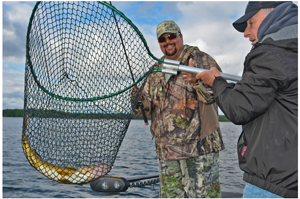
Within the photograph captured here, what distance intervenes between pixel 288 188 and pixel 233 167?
21.9m

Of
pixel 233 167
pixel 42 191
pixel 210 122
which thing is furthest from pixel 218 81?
pixel 233 167

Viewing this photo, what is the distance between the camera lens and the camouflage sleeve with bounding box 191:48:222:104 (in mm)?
2906

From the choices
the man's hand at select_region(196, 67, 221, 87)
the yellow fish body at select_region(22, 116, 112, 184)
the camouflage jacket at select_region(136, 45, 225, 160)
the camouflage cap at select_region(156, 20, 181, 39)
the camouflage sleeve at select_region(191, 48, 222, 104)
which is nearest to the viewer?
the man's hand at select_region(196, 67, 221, 87)

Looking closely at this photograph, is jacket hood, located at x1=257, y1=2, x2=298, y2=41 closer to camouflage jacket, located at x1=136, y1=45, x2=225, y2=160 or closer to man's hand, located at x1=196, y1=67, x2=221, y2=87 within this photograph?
man's hand, located at x1=196, y1=67, x2=221, y2=87

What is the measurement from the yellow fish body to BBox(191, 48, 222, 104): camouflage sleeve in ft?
4.45

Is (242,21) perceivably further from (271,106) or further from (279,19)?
(271,106)

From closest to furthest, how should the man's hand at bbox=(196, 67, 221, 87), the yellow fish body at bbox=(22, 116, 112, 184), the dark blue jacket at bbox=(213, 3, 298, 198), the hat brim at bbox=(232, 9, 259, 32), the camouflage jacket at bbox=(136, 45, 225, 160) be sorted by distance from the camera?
the dark blue jacket at bbox=(213, 3, 298, 198) < the hat brim at bbox=(232, 9, 259, 32) < the man's hand at bbox=(196, 67, 221, 87) < the yellow fish body at bbox=(22, 116, 112, 184) < the camouflage jacket at bbox=(136, 45, 225, 160)

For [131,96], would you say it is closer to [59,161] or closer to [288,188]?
[59,161]

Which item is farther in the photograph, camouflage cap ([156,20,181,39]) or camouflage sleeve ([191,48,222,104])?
camouflage cap ([156,20,181,39])

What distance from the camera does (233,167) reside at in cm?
2170

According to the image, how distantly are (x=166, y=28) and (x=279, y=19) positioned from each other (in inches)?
69.5

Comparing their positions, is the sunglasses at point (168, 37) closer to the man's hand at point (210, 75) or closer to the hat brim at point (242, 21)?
the hat brim at point (242, 21)

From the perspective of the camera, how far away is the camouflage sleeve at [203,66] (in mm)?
2906

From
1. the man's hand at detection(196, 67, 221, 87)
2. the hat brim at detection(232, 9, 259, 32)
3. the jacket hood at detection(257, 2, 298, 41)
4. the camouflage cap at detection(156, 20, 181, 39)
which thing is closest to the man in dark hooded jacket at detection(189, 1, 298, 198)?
the jacket hood at detection(257, 2, 298, 41)
